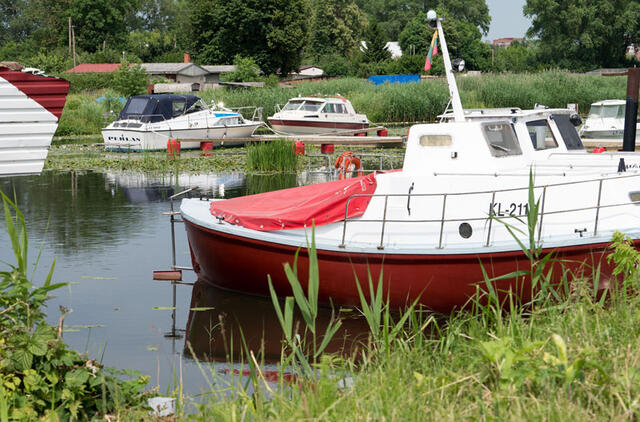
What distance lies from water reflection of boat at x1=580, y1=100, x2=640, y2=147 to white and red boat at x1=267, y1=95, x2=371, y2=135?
10.9m

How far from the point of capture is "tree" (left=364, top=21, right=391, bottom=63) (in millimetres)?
79500

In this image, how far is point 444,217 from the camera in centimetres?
925

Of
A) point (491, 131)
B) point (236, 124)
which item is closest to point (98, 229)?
point (491, 131)

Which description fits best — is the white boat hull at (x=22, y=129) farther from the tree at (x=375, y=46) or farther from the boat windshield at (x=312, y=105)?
the tree at (x=375, y=46)

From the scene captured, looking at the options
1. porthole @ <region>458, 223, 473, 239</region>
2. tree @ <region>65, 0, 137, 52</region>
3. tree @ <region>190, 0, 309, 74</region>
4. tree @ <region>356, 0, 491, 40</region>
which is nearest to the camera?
porthole @ <region>458, 223, 473, 239</region>

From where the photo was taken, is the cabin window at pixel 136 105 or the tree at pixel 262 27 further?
the tree at pixel 262 27

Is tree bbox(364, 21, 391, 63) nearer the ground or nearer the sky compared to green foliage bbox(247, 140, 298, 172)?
nearer the sky

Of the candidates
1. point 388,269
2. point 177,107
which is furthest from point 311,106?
point 388,269

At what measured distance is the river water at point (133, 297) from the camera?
8086 mm

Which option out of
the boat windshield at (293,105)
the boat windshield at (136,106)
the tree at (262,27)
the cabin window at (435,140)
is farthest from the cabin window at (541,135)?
the tree at (262,27)

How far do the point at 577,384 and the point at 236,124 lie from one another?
28.2 m

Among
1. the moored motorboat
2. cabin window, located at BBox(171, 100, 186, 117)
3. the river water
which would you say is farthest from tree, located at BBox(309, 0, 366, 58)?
the river water

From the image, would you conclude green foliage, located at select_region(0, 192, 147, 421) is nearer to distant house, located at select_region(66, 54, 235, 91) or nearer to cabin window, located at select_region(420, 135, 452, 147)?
cabin window, located at select_region(420, 135, 452, 147)

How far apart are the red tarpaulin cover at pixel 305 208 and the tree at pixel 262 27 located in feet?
201
